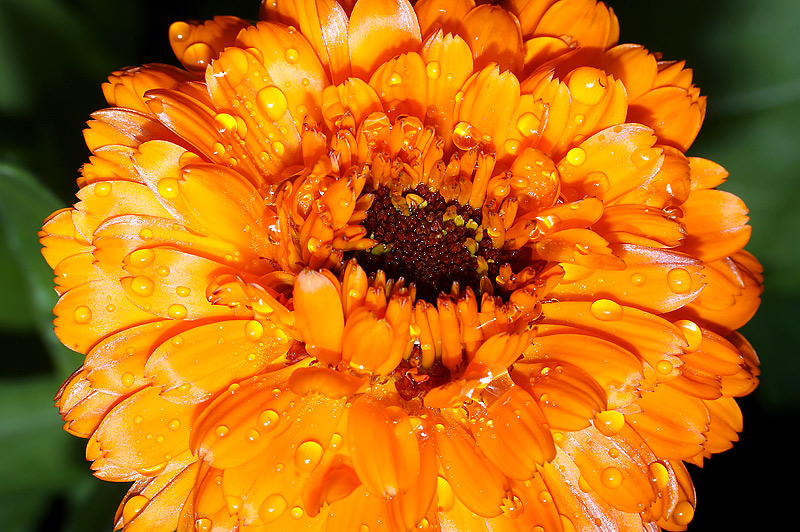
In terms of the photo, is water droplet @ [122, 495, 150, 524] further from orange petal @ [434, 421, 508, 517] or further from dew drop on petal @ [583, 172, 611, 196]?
dew drop on petal @ [583, 172, 611, 196]

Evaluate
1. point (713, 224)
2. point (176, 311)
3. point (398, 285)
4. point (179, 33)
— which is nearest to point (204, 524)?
point (176, 311)

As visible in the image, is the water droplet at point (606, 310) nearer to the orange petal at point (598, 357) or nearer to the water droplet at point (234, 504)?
the orange petal at point (598, 357)

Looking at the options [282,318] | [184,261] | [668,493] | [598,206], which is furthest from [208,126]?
[668,493]

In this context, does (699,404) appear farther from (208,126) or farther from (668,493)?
(208,126)

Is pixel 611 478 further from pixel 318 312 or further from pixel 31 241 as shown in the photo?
pixel 31 241

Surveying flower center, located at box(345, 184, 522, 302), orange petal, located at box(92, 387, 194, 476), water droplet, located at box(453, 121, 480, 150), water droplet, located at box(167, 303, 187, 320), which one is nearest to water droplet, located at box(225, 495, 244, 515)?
orange petal, located at box(92, 387, 194, 476)

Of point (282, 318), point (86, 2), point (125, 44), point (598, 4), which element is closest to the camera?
point (282, 318)

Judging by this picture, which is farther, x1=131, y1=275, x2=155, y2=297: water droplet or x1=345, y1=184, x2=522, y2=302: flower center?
x1=345, y1=184, x2=522, y2=302: flower center
